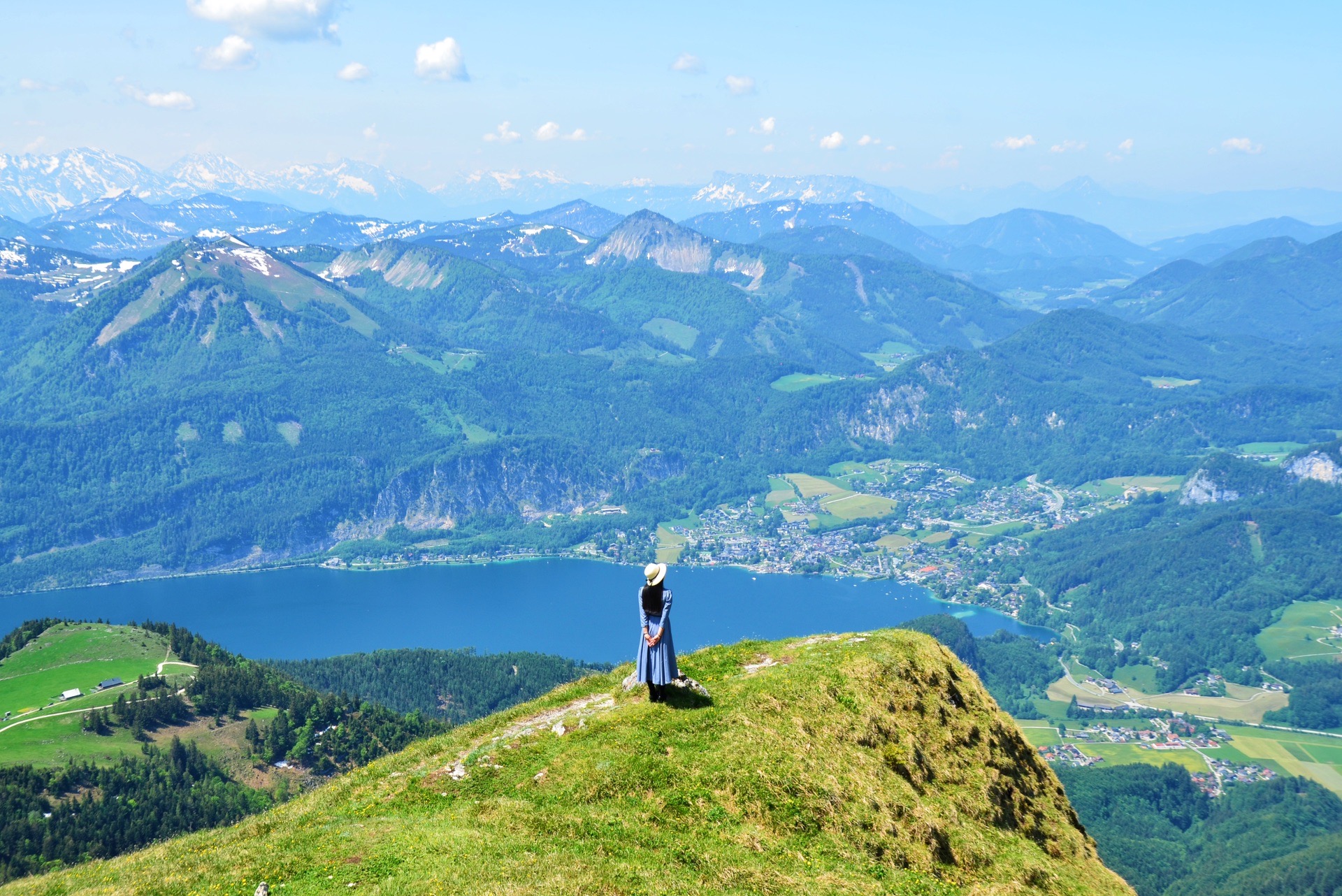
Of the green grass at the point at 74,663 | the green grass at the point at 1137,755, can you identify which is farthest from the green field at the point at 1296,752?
the green grass at the point at 74,663

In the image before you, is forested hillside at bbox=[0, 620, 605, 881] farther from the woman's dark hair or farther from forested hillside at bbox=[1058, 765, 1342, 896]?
forested hillside at bbox=[1058, 765, 1342, 896]

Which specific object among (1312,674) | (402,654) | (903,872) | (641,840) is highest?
(641,840)

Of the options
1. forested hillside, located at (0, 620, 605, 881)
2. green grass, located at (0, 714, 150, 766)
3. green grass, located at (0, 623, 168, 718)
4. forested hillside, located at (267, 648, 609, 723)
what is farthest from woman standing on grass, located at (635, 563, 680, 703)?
forested hillside, located at (267, 648, 609, 723)

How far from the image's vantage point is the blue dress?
2734 cm

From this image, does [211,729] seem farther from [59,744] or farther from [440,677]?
[440,677]

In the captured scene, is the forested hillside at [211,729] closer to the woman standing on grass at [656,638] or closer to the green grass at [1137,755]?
the woman standing on grass at [656,638]

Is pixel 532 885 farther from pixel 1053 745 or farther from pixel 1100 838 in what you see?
pixel 1053 745

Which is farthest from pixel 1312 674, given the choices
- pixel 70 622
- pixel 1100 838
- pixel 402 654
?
pixel 70 622

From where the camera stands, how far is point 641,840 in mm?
23750

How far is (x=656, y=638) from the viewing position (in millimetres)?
27641

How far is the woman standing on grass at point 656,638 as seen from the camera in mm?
26719

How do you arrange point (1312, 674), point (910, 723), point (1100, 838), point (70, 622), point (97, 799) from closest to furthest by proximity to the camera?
1. point (910, 723)
2. point (97, 799)
3. point (1100, 838)
4. point (70, 622)
5. point (1312, 674)

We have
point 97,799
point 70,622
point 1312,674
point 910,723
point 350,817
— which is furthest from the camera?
point 1312,674

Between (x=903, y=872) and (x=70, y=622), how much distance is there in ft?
480
